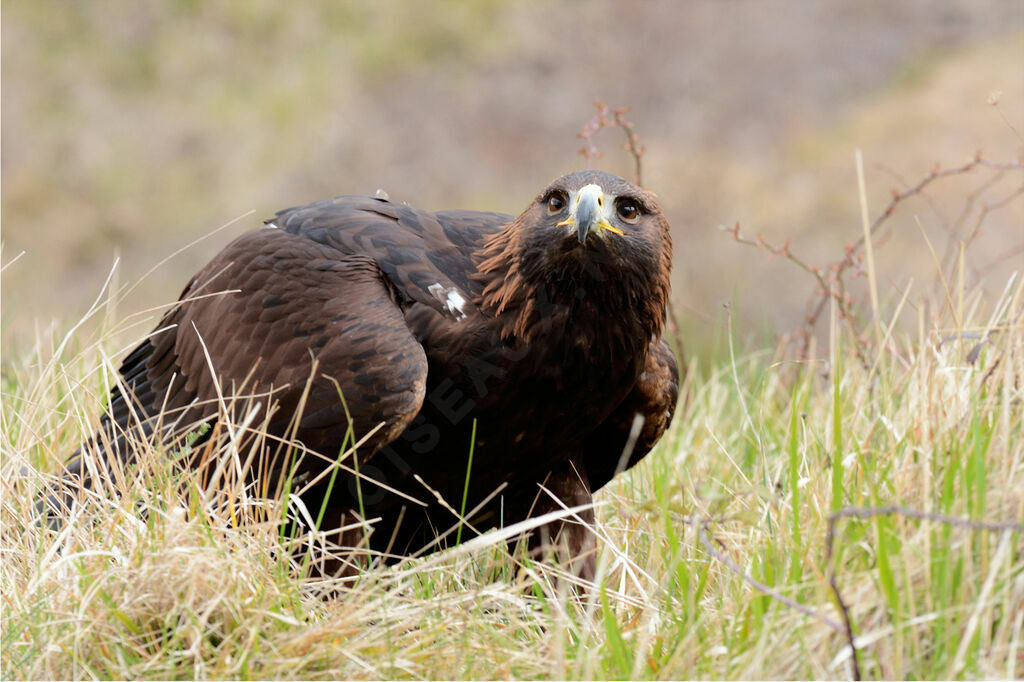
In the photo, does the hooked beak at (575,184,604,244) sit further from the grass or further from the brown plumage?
the grass

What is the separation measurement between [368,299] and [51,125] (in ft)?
46.1

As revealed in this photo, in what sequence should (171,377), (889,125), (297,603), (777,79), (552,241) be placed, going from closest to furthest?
(297,603) → (552,241) → (171,377) → (889,125) → (777,79)

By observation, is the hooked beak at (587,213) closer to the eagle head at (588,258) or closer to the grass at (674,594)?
the eagle head at (588,258)

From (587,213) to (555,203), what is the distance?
0.86ft

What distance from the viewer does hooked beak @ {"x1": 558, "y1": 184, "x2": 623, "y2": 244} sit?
3.52 m

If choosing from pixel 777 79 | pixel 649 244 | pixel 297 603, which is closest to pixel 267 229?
pixel 649 244

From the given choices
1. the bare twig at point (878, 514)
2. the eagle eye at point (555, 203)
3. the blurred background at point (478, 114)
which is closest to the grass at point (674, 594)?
the bare twig at point (878, 514)

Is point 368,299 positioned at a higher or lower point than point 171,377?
higher

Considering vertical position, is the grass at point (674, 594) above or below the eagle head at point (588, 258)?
below

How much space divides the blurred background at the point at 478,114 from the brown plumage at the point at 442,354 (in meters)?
8.51

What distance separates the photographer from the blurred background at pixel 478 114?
14.2 m

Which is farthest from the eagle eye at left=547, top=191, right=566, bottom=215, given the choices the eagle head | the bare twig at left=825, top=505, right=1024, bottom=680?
the bare twig at left=825, top=505, right=1024, bottom=680

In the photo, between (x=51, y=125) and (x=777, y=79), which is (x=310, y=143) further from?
(x=777, y=79)

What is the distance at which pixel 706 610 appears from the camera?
Answer: 3.11 m
